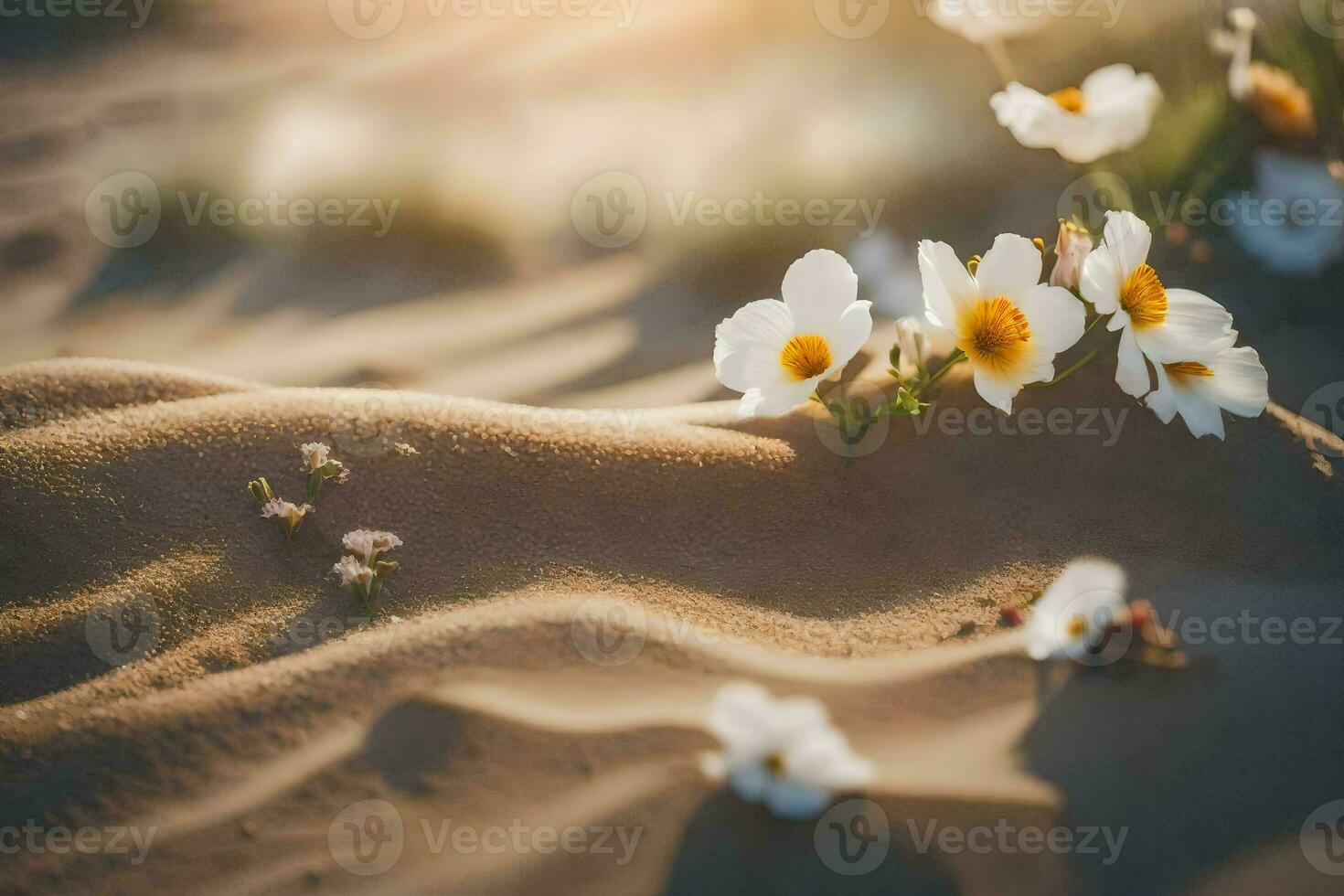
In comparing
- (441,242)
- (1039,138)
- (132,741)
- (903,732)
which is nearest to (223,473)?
(132,741)

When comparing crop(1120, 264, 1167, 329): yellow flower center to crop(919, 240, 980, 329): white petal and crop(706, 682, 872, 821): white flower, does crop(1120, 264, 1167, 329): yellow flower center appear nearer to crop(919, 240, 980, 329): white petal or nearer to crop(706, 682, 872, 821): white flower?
crop(919, 240, 980, 329): white petal

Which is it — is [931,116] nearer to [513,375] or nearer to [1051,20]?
[1051,20]

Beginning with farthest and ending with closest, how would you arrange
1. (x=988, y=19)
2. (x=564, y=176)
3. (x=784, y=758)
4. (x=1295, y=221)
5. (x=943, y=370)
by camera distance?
(x=564, y=176) → (x=988, y=19) → (x=1295, y=221) → (x=943, y=370) → (x=784, y=758)

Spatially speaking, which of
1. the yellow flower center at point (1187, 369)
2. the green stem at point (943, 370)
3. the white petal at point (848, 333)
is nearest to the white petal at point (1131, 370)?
the yellow flower center at point (1187, 369)

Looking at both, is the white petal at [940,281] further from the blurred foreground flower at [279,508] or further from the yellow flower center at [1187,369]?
the blurred foreground flower at [279,508]

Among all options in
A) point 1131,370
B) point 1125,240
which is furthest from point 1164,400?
point 1125,240

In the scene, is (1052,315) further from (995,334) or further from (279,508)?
(279,508)
